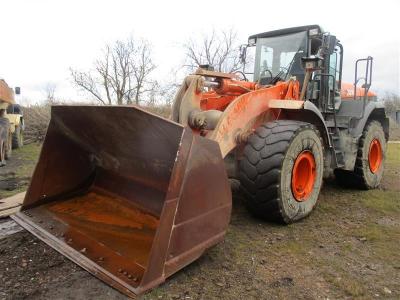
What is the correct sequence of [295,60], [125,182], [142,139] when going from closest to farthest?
1. [142,139]
2. [125,182]
3. [295,60]

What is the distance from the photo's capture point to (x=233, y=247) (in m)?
3.78

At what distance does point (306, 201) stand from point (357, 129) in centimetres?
214

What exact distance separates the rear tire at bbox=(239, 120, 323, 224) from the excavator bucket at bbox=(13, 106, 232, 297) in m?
0.75

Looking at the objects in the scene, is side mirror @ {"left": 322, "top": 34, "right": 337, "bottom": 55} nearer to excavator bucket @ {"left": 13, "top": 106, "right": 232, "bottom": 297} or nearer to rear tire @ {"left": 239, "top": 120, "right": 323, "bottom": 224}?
rear tire @ {"left": 239, "top": 120, "right": 323, "bottom": 224}

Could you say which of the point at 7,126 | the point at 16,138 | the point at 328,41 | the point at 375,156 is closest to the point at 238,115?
the point at 328,41

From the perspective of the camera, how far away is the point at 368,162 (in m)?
6.37

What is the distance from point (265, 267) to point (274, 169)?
1.01 meters

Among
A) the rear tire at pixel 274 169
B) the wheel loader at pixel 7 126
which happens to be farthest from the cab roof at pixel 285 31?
the wheel loader at pixel 7 126

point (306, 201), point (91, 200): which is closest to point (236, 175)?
point (306, 201)

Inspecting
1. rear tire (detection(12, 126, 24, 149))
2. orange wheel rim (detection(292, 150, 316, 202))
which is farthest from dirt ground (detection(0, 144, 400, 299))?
rear tire (detection(12, 126, 24, 149))

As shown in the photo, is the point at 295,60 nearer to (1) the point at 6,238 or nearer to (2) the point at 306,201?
(2) the point at 306,201

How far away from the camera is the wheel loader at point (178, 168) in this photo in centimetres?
296

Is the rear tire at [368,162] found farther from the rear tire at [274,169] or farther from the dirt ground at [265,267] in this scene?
the rear tire at [274,169]

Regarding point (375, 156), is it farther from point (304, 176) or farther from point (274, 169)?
point (274, 169)
